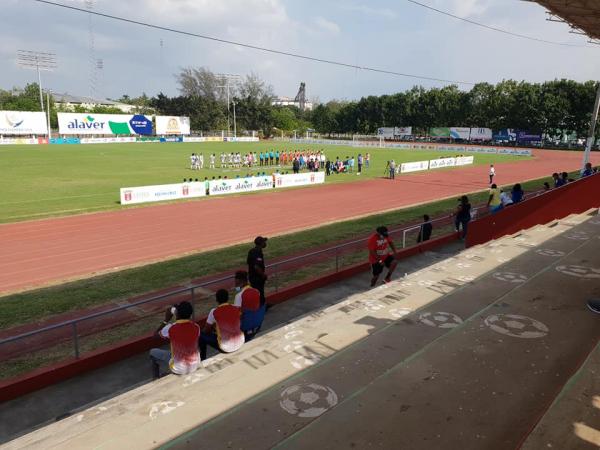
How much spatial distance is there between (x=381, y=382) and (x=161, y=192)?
67.4ft

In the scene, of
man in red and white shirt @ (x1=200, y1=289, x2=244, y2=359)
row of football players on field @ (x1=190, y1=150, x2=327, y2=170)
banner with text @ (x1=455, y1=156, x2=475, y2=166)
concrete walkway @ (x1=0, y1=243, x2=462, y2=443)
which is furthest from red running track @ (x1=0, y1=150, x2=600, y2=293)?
banner with text @ (x1=455, y1=156, x2=475, y2=166)

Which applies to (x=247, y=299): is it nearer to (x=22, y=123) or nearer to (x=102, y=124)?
(x=22, y=123)

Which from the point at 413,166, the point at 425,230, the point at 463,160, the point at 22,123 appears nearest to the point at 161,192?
the point at 425,230

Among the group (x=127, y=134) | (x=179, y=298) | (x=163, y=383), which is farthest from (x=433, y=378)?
(x=127, y=134)

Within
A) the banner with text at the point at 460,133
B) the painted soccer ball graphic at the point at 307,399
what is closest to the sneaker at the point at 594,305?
the painted soccer ball graphic at the point at 307,399

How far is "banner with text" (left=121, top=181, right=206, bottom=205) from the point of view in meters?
22.5

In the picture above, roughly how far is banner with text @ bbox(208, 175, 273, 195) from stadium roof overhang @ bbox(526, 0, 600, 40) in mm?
17461

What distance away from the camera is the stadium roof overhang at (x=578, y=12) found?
52.7 feet

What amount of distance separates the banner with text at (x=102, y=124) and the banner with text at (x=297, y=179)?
6041cm

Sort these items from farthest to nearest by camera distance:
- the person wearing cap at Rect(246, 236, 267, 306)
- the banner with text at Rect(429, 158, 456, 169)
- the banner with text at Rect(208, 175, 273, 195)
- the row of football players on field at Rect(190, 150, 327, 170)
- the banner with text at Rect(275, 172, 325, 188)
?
the banner with text at Rect(429, 158, 456, 169)
the row of football players on field at Rect(190, 150, 327, 170)
the banner with text at Rect(275, 172, 325, 188)
the banner with text at Rect(208, 175, 273, 195)
the person wearing cap at Rect(246, 236, 267, 306)

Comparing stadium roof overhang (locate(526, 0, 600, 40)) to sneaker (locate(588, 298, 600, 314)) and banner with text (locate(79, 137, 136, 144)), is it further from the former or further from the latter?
banner with text (locate(79, 137, 136, 144))

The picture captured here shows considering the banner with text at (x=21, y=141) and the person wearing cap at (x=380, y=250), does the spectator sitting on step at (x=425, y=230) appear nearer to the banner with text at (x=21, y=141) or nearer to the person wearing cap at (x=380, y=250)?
the person wearing cap at (x=380, y=250)

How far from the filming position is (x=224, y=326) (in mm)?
6484

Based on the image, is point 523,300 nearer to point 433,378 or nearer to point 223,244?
point 433,378
